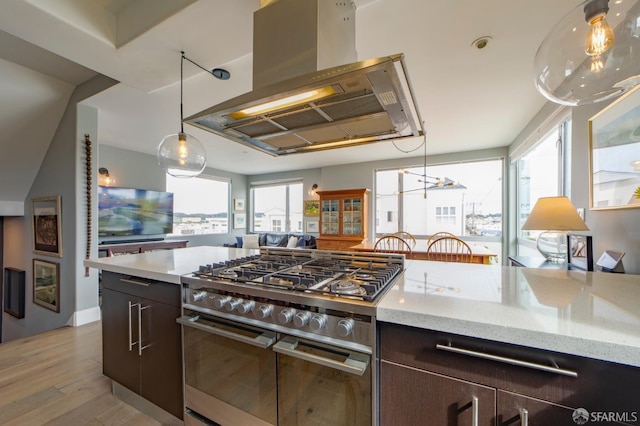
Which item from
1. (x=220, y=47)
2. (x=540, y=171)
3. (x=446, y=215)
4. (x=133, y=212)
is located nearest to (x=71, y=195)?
(x=133, y=212)

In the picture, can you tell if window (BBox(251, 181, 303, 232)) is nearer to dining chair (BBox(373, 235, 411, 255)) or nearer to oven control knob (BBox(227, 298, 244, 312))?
dining chair (BBox(373, 235, 411, 255))

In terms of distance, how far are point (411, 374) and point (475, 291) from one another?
0.43 metres

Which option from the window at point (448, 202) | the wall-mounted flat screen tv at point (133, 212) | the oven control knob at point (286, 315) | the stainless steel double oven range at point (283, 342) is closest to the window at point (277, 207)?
the window at point (448, 202)

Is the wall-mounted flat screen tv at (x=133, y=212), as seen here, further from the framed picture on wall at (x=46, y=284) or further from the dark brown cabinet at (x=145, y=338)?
the dark brown cabinet at (x=145, y=338)

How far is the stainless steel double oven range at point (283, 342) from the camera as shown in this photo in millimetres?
887

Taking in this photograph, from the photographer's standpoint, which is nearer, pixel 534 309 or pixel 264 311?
pixel 534 309

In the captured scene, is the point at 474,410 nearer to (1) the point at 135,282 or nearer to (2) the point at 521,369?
(2) the point at 521,369

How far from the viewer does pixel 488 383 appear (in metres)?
0.73

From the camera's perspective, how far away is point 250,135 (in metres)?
1.55

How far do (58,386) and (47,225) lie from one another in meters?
2.40

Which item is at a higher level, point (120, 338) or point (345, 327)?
point (345, 327)

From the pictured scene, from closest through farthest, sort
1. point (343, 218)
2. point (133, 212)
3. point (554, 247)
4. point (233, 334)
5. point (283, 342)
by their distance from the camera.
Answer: point (283, 342) < point (233, 334) < point (554, 247) < point (133, 212) < point (343, 218)

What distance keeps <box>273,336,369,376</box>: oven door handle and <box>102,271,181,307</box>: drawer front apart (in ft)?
2.24

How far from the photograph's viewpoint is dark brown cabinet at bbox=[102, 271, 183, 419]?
1.36 metres
